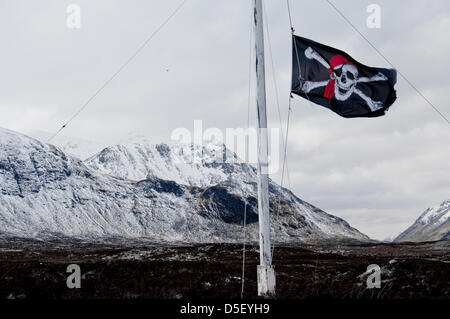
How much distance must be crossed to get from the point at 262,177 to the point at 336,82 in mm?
4270

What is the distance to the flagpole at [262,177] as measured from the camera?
11.2m

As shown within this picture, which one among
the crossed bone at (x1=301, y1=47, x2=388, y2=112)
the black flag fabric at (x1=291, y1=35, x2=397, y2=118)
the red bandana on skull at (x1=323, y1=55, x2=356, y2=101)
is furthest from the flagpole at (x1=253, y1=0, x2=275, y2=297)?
the red bandana on skull at (x1=323, y1=55, x2=356, y2=101)

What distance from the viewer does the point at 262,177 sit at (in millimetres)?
11578

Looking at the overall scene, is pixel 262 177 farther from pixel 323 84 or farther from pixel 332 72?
pixel 332 72

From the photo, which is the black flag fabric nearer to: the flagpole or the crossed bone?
the crossed bone

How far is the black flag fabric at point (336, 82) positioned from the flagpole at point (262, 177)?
5.69ft

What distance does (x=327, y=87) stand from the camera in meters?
13.4

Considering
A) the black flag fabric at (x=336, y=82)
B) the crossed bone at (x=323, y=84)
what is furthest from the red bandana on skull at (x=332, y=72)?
the crossed bone at (x=323, y=84)

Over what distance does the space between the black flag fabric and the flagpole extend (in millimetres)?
1734

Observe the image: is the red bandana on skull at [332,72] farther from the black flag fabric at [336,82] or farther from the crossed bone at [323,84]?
the crossed bone at [323,84]

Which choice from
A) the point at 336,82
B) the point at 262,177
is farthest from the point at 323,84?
the point at 262,177

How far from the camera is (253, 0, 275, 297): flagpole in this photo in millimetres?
11180
